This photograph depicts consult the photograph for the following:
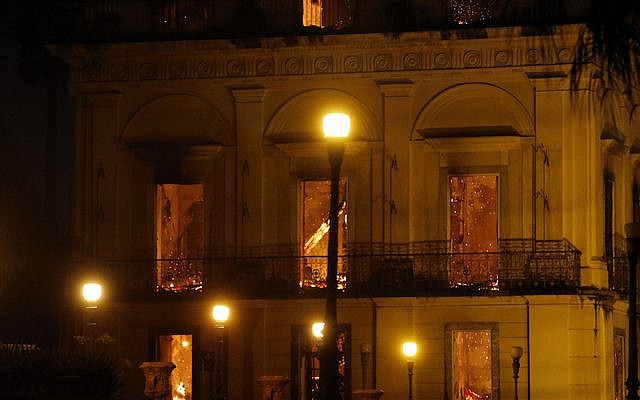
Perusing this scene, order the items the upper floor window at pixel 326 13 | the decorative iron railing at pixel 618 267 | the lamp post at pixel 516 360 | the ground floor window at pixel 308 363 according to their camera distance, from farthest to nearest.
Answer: the upper floor window at pixel 326 13, the decorative iron railing at pixel 618 267, the ground floor window at pixel 308 363, the lamp post at pixel 516 360

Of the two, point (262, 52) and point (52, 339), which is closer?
point (262, 52)

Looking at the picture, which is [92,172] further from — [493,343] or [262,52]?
[493,343]

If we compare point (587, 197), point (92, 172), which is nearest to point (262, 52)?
point (92, 172)

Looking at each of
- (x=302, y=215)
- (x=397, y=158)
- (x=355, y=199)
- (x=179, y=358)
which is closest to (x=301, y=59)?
(x=397, y=158)

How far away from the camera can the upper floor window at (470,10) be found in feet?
122

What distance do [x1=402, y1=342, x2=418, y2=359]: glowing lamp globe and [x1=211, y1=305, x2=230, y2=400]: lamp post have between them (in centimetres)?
375

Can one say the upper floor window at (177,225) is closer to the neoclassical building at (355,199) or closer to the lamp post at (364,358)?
the neoclassical building at (355,199)

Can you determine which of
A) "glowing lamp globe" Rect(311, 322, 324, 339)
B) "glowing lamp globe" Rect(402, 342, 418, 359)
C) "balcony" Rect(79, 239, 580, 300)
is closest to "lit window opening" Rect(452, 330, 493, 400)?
"glowing lamp globe" Rect(402, 342, 418, 359)

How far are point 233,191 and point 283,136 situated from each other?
5.35 feet

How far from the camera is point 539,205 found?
36.6 meters

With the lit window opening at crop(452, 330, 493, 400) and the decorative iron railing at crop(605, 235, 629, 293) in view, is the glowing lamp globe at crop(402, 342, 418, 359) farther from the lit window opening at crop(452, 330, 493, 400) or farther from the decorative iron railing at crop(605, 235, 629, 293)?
the decorative iron railing at crop(605, 235, 629, 293)

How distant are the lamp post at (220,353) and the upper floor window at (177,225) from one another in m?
1.79

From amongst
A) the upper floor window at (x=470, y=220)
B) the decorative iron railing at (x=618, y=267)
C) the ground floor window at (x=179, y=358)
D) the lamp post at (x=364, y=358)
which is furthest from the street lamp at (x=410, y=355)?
the ground floor window at (x=179, y=358)

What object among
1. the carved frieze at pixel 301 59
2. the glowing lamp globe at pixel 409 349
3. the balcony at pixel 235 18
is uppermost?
the balcony at pixel 235 18
